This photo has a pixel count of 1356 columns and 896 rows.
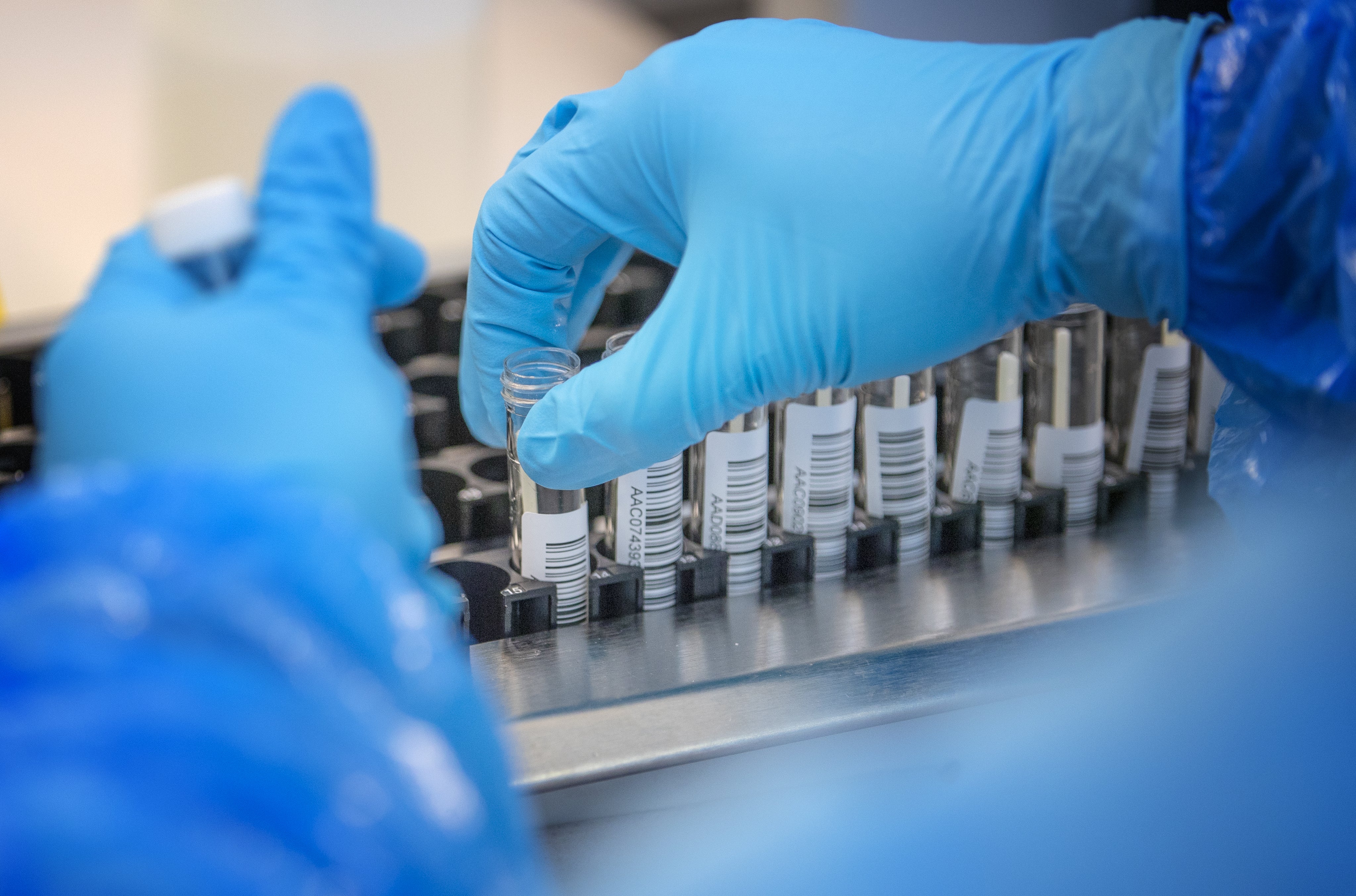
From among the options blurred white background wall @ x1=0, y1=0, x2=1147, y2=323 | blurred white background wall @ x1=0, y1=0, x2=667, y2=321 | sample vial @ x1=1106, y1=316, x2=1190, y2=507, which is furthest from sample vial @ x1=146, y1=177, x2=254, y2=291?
blurred white background wall @ x1=0, y1=0, x2=667, y2=321

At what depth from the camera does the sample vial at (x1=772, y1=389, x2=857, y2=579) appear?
1303 mm

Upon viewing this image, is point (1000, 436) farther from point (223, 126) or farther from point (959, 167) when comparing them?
point (223, 126)

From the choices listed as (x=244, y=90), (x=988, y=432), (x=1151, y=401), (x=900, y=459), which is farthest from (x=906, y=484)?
(x=244, y=90)

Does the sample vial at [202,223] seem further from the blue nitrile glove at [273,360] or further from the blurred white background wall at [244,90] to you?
the blurred white background wall at [244,90]

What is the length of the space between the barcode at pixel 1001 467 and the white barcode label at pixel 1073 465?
5cm

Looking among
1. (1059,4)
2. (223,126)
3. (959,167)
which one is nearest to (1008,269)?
(959,167)

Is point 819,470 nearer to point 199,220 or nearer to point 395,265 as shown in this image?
point 395,265

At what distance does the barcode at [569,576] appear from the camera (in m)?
1.22

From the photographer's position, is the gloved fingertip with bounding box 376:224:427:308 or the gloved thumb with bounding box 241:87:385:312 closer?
the gloved thumb with bounding box 241:87:385:312

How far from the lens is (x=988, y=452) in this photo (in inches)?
55.9

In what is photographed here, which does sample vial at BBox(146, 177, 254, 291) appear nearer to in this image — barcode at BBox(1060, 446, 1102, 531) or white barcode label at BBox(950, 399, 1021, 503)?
white barcode label at BBox(950, 399, 1021, 503)

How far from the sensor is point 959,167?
0.97 m

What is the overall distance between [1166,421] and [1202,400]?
127mm

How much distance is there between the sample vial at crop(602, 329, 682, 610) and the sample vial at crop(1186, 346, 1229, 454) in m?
0.79
